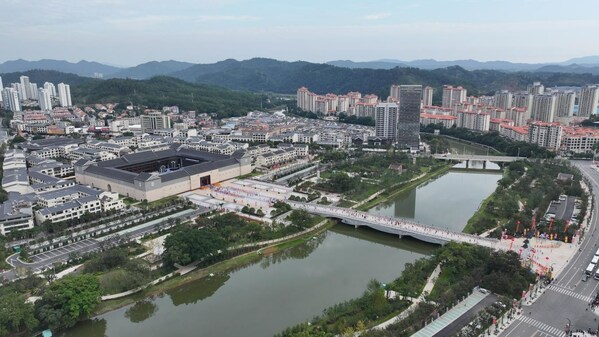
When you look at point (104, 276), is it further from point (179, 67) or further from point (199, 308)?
point (179, 67)

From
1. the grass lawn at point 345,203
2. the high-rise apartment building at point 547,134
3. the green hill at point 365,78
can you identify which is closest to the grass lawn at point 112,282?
the grass lawn at point 345,203

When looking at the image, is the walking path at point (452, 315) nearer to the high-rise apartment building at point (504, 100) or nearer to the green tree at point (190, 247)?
the green tree at point (190, 247)

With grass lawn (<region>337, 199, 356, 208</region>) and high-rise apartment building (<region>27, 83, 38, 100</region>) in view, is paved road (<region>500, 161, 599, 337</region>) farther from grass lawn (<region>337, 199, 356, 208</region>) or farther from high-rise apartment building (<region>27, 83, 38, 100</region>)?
high-rise apartment building (<region>27, 83, 38, 100</region>)

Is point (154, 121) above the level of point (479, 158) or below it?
above

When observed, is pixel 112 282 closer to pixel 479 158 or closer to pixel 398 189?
pixel 398 189

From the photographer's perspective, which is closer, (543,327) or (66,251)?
(543,327)

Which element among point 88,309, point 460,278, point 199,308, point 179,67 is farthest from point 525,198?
point 179,67

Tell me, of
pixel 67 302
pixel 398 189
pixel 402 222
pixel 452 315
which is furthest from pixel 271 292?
pixel 398 189
